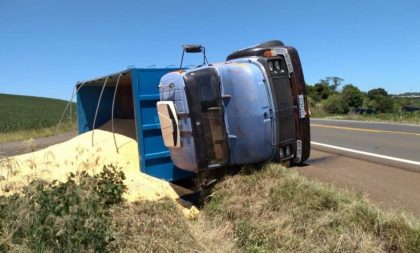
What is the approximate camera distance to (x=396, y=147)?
11.4 meters

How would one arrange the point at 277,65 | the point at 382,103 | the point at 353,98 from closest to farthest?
1. the point at 277,65
2. the point at 353,98
3. the point at 382,103

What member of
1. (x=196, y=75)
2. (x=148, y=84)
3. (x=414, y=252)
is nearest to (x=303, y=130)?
(x=196, y=75)

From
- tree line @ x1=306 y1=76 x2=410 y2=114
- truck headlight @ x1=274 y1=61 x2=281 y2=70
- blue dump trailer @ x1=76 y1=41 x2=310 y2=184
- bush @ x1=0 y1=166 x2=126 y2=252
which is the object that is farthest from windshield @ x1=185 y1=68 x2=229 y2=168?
tree line @ x1=306 y1=76 x2=410 y2=114

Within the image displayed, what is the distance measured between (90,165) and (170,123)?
1962 millimetres

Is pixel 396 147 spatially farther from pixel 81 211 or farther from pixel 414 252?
pixel 81 211

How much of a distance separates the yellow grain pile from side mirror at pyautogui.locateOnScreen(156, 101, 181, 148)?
2.92 feet

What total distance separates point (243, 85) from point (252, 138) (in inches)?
28.0

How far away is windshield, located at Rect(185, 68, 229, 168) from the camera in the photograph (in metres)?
5.57

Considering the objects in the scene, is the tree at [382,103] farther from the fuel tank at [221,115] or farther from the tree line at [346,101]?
the fuel tank at [221,115]

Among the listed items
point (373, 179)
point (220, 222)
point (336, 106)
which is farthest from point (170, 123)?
point (336, 106)

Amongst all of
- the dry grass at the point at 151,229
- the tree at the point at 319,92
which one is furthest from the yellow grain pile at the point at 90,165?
the tree at the point at 319,92

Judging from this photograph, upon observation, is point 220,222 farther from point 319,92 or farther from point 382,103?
point 319,92

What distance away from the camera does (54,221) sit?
428cm

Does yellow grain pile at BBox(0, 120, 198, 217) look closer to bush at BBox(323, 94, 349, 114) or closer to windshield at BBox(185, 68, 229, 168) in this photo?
windshield at BBox(185, 68, 229, 168)
